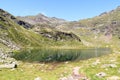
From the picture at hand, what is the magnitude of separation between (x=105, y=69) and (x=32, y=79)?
63.9ft

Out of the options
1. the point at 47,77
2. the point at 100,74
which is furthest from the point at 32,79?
the point at 100,74

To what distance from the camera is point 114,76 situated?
161 feet

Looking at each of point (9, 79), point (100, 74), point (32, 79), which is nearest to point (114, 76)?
point (100, 74)

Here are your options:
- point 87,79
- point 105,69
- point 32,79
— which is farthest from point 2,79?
point 105,69

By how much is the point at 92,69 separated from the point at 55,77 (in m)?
12.5

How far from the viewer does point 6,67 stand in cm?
5906

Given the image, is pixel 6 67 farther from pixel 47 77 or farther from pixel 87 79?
pixel 87 79

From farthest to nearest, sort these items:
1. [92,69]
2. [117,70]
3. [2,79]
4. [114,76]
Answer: [92,69] → [117,70] → [114,76] → [2,79]

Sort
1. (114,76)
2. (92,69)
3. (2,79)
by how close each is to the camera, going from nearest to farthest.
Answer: (2,79)
(114,76)
(92,69)

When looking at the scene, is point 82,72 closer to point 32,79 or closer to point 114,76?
point 114,76

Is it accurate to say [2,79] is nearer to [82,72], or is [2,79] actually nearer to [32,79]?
[32,79]

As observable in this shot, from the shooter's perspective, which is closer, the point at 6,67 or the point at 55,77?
the point at 55,77

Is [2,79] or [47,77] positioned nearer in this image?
[2,79]

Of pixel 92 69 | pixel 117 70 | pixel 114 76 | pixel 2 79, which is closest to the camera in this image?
pixel 2 79
